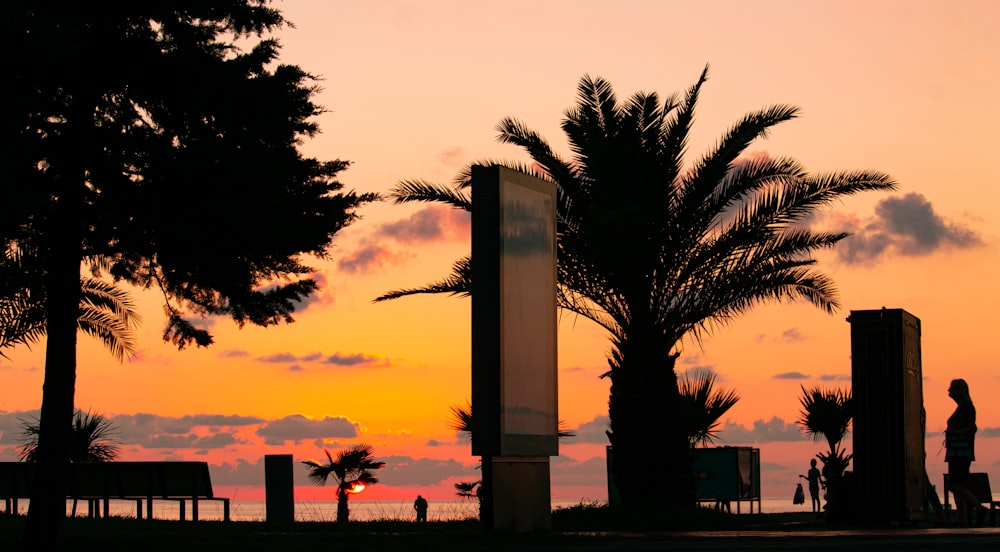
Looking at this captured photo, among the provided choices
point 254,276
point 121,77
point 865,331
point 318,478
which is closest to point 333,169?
point 254,276

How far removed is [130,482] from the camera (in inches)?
799

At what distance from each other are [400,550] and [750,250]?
445 inches

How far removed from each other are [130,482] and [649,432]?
8.48 metres

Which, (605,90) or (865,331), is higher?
(605,90)

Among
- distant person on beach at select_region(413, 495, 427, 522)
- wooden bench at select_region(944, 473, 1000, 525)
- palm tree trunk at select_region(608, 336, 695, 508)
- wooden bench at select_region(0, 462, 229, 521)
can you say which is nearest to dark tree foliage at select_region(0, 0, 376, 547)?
wooden bench at select_region(0, 462, 229, 521)

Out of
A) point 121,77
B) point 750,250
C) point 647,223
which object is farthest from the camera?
point 750,250

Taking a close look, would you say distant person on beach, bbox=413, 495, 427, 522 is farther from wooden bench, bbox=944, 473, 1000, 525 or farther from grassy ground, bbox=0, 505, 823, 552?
wooden bench, bbox=944, 473, 1000, 525

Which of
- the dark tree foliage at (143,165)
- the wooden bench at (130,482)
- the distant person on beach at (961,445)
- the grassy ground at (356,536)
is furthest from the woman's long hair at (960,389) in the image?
the wooden bench at (130,482)

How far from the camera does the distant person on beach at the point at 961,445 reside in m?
16.6

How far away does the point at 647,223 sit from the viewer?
65.2 ft

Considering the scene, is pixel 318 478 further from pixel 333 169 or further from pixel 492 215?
pixel 492 215

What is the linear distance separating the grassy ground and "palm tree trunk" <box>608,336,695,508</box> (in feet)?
6.43

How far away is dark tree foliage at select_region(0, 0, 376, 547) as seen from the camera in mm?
14695

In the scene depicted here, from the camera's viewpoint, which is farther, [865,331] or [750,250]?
[750,250]
